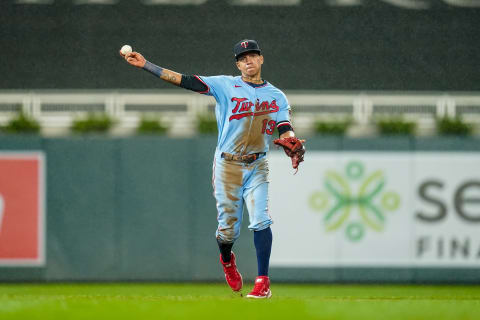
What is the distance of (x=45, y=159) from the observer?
28.8 ft

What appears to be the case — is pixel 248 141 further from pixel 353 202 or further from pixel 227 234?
pixel 353 202

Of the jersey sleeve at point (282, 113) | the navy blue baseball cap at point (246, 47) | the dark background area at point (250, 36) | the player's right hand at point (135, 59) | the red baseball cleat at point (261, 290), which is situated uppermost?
the dark background area at point (250, 36)

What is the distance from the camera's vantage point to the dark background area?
14.7 m

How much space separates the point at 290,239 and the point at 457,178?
6.24 ft

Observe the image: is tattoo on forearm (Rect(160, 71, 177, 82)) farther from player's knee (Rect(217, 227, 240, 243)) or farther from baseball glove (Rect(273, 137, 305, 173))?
player's knee (Rect(217, 227, 240, 243))

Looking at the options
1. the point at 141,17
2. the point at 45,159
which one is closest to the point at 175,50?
the point at 141,17

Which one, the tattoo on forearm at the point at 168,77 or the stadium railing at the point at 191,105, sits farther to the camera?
the stadium railing at the point at 191,105

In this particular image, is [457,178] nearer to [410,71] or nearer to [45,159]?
[45,159]

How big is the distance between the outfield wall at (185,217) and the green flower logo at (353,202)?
35 mm

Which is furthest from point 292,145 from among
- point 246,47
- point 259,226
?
point 246,47

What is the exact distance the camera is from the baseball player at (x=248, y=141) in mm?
5598

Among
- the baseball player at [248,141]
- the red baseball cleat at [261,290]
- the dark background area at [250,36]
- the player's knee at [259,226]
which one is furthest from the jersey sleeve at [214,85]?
the dark background area at [250,36]

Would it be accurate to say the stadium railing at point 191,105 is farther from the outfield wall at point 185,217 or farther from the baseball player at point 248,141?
the baseball player at point 248,141

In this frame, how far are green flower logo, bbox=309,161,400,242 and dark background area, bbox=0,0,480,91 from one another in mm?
6094
